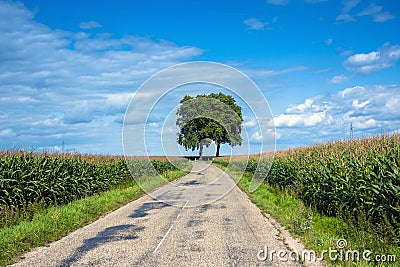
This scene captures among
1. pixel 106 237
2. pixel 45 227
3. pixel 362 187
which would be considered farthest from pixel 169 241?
pixel 362 187

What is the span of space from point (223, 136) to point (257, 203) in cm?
4123

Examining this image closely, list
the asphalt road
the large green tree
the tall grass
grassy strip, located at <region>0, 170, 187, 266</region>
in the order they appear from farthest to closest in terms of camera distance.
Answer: the large green tree
the tall grass
grassy strip, located at <region>0, 170, 187, 266</region>
the asphalt road

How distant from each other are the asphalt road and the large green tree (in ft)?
52.0

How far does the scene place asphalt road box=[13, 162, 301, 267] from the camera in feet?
27.5

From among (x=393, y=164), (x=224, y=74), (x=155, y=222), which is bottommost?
(x=155, y=222)

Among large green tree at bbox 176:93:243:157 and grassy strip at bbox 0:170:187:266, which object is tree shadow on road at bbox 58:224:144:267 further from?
large green tree at bbox 176:93:243:157

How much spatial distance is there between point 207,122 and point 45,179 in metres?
35.8

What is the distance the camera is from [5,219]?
1289 cm

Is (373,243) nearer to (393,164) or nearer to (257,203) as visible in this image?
(393,164)

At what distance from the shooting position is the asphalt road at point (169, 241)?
8380mm

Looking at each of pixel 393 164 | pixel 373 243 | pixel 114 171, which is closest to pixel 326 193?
pixel 393 164

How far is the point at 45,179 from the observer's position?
55.2 feet

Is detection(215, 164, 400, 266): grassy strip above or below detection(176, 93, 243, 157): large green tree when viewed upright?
below

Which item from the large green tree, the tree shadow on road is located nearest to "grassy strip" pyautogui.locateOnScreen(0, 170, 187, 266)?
the tree shadow on road
